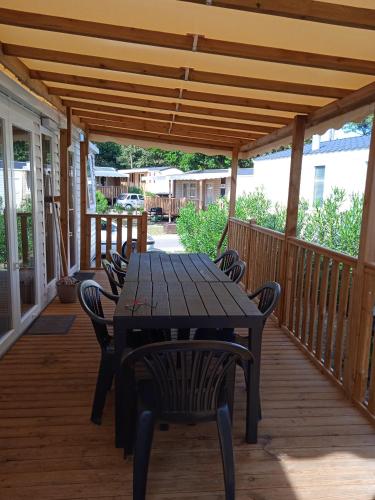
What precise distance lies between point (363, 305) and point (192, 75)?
217cm

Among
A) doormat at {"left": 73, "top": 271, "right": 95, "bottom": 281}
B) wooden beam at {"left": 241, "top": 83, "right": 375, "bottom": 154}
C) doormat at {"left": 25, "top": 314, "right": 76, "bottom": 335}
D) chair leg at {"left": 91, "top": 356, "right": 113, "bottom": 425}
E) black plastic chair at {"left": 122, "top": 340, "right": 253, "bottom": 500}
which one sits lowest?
doormat at {"left": 25, "top": 314, "right": 76, "bottom": 335}

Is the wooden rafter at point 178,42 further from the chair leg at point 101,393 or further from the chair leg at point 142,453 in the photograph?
the chair leg at point 142,453

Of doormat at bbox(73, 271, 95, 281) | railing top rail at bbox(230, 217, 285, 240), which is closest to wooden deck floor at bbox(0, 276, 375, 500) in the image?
railing top rail at bbox(230, 217, 285, 240)

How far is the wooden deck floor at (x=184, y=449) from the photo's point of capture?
6.40 ft

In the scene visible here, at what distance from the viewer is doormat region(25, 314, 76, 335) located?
3.92 metres

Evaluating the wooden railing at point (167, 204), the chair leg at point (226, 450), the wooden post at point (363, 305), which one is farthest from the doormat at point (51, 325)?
the wooden railing at point (167, 204)

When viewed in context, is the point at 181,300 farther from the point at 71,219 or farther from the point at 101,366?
the point at 71,219

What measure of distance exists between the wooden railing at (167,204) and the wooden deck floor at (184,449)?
58.2ft

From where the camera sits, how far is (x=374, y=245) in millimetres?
2652

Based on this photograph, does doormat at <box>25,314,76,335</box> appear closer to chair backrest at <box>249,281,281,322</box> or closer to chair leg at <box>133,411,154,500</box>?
chair backrest at <box>249,281,281,322</box>

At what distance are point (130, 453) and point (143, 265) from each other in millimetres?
1782

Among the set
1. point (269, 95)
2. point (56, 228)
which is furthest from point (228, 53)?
point (56, 228)

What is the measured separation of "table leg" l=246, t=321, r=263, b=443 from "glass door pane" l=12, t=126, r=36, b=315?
236cm

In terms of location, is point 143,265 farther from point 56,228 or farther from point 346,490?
point 346,490
